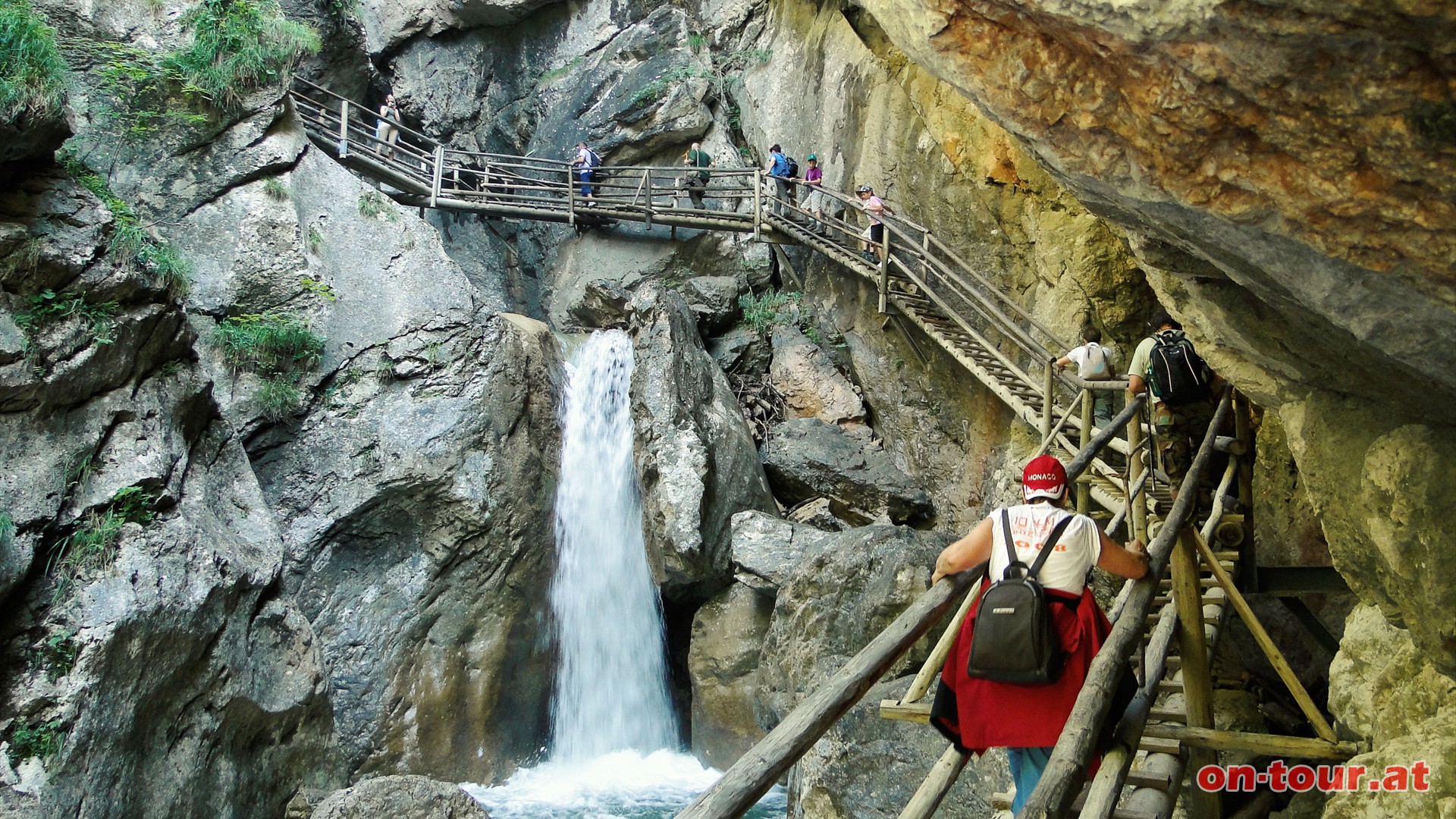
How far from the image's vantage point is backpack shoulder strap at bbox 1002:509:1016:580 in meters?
3.11

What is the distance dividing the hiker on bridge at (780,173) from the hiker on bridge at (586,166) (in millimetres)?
3079

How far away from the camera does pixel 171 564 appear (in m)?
7.12

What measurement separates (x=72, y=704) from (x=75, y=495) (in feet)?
5.15

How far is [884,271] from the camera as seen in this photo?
38.6ft

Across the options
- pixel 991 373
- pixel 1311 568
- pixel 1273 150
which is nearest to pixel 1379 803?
pixel 1273 150

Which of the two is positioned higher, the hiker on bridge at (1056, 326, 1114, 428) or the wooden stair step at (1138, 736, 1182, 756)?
the hiker on bridge at (1056, 326, 1114, 428)

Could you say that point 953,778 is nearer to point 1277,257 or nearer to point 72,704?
point 1277,257

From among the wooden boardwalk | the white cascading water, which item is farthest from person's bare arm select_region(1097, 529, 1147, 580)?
the white cascading water

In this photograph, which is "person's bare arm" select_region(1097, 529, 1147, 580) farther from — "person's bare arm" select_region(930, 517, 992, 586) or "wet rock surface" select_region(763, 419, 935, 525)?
"wet rock surface" select_region(763, 419, 935, 525)

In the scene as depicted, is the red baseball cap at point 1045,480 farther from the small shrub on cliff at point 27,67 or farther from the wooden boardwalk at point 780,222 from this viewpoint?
the small shrub on cliff at point 27,67

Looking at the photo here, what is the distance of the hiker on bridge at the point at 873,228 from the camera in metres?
12.2

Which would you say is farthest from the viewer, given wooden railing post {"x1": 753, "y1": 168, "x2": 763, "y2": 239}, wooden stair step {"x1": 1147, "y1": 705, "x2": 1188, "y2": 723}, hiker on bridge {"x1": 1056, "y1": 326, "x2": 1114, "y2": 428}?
wooden railing post {"x1": 753, "y1": 168, "x2": 763, "y2": 239}

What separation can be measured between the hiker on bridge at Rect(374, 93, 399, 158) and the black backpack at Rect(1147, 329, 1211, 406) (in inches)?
510

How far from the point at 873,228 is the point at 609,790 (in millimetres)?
7787
